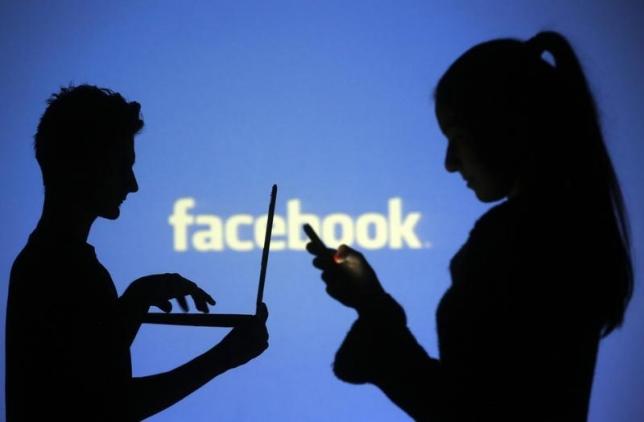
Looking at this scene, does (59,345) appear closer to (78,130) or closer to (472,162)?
(78,130)

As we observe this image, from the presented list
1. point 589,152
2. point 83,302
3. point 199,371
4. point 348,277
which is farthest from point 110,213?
point 589,152

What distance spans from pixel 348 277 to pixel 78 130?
457 mm

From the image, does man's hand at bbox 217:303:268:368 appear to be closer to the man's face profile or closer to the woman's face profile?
the man's face profile

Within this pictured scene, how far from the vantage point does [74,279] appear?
60cm

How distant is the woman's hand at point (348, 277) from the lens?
1.64 ft

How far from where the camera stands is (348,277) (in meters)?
0.51

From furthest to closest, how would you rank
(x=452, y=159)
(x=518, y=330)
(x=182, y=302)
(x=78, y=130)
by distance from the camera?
(x=182, y=302), (x=78, y=130), (x=452, y=159), (x=518, y=330)

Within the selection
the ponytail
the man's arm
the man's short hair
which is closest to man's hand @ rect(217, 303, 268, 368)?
the man's arm

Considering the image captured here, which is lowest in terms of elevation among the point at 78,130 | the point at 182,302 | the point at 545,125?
the point at 182,302

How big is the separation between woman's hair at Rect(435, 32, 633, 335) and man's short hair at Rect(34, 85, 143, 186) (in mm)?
503

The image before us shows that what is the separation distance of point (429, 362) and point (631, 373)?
1.41 meters

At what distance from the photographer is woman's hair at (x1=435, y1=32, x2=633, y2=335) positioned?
1.54 ft

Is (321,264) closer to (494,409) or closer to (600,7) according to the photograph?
(494,409)

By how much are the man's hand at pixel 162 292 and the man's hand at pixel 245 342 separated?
0.11 metres
